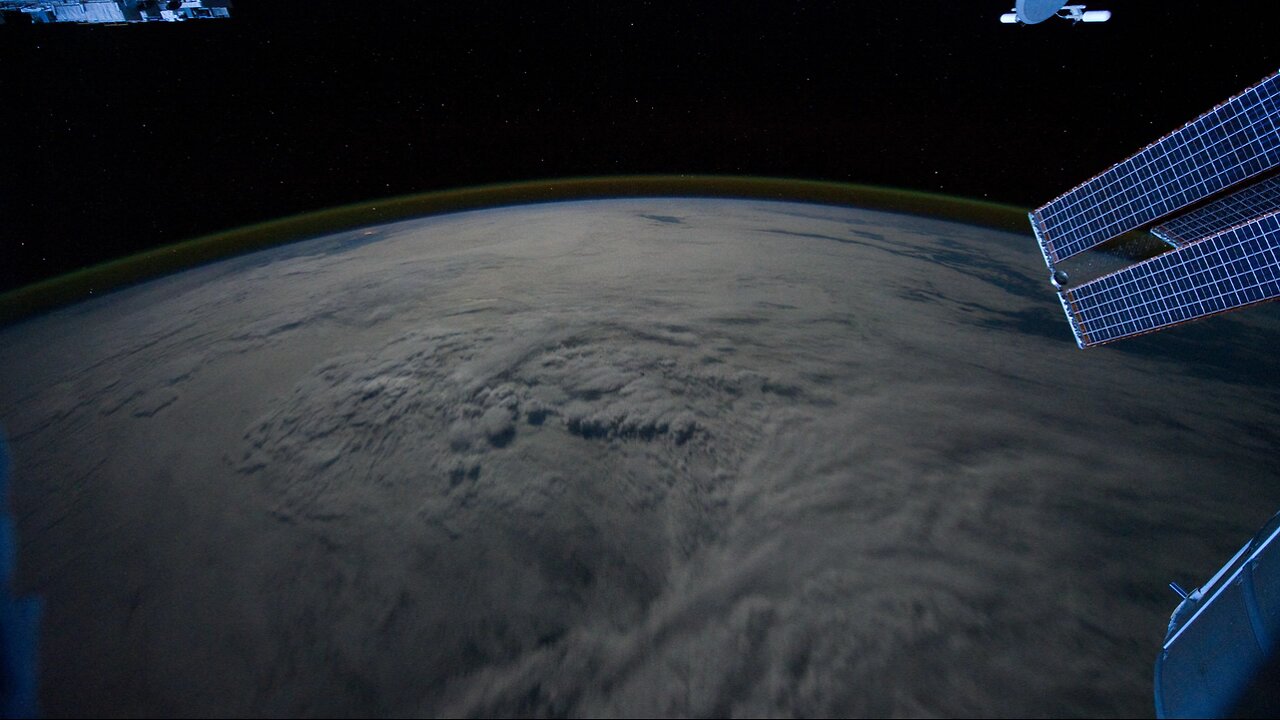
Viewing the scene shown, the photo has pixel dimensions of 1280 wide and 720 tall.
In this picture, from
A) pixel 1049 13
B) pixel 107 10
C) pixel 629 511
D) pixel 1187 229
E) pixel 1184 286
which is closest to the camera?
pixel 1049 13

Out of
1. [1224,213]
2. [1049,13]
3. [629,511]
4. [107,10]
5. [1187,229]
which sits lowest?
[629,511]

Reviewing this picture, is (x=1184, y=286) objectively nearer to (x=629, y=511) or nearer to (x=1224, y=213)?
(x=1224, y=213)

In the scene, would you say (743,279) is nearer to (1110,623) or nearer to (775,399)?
(775,399)

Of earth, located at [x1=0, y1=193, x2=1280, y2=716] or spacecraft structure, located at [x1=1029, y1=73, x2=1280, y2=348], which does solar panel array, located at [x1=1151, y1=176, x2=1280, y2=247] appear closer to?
spacecraft structure, located at [x1=1029, y1=73, x2=1280, y2=348]

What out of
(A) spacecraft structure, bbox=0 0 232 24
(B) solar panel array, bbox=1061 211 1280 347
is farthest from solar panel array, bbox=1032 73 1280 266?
(A) spacecraft structure, bbox=0 0 232 24

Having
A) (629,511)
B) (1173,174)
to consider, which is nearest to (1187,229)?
(1173,174)

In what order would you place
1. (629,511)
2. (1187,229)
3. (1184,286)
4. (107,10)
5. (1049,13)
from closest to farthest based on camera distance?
(1049,13) → (1184,286) → (629,511) → (107,10) → (1187,229)

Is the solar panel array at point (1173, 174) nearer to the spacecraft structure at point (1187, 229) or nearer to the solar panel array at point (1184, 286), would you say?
the spacecraft structure at point (1187, 229)
